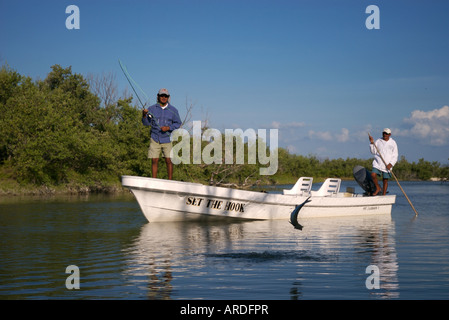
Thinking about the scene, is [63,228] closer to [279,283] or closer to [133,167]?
[279,283]

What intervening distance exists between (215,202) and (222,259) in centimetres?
580

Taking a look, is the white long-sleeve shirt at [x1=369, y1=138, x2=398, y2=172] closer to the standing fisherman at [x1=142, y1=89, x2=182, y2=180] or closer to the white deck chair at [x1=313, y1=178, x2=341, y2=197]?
the white deck chair at [x1=313, y1=178, x2=341, y2=197]

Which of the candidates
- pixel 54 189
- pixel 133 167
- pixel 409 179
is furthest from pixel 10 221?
pixel 409 179

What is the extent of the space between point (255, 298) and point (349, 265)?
2.68m

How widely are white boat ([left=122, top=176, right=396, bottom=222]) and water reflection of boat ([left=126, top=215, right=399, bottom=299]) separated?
1.35 ft

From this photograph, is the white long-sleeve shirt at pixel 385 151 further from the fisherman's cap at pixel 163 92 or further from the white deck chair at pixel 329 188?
the fisherman's cap at pixel 163 92

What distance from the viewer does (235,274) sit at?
7531 mm

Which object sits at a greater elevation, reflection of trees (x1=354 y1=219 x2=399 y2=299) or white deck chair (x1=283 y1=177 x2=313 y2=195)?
white deck chair (x1=283 y1=177 x2=313 y2=195)

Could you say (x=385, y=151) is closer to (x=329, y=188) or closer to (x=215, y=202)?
(x=329, y=188)

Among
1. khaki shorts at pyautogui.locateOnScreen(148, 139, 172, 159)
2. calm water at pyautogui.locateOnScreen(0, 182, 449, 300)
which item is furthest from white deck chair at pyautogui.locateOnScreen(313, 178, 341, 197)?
khaki shorts at pyautogui.locateOnScreen(148, 139, 172, 159)

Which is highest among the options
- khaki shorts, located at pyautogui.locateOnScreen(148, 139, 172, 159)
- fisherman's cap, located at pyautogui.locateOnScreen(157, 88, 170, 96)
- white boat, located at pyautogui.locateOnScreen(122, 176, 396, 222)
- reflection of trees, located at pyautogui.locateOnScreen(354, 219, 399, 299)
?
fisherman's cap, located at pyautogui.locateOnScreen(157, 88, 170, 96)

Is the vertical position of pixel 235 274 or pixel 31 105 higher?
pixel 31 105

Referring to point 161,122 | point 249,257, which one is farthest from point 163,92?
point 249,257

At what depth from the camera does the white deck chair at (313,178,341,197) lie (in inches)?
688
